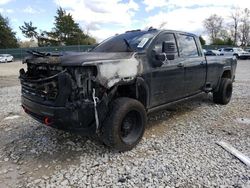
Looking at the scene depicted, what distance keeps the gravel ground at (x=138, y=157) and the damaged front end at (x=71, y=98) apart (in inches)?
21.0

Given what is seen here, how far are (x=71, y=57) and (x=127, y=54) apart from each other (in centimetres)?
91

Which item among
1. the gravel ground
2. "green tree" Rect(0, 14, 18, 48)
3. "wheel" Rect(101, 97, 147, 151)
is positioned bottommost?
the gravel ground

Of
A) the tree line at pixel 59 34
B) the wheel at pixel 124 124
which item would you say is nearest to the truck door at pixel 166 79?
the wheel at pixel 124 124

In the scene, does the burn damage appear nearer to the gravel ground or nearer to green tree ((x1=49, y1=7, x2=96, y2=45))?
the gravel ground

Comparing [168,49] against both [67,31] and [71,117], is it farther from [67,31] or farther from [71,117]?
[67,31]

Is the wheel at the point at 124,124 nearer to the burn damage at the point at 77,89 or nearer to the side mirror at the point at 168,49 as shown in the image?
the burn damage at the point at 77,89

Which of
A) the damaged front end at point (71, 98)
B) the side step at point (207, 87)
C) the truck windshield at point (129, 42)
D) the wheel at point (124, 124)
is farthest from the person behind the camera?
the side step at point (207, 87)

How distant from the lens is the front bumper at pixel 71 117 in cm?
359

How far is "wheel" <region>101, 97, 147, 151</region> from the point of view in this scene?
380 centimetres

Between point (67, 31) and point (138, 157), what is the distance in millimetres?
57010

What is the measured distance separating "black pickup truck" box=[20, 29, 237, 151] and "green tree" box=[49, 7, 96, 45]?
5456 centimetres

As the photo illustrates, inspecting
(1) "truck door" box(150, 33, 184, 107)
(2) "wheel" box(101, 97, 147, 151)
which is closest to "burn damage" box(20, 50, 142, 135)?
(2) "wheel" box(101, 97, 147, 151)

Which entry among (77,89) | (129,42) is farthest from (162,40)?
(77,89)

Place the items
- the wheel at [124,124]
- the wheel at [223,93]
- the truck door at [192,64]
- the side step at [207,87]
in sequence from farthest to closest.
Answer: the wheel at [223,93], the side step at [207,87], the truck door at [192,64], the wheel at [124,124]
